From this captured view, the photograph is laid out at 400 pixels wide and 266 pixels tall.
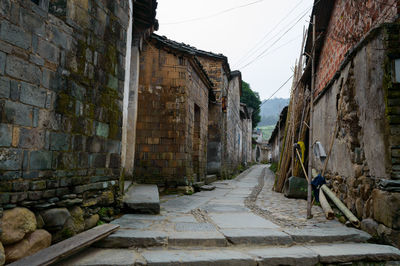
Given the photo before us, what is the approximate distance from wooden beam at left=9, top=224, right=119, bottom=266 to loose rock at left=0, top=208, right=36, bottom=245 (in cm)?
20

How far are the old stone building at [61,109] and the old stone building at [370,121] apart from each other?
11.0ft

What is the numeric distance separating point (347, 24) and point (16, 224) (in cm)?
601

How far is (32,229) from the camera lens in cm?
242

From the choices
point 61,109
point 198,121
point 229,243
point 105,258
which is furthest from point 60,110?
point 198,121

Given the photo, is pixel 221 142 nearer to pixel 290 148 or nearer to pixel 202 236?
pixel 290 148

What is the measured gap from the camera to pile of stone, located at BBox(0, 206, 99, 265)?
2.21m

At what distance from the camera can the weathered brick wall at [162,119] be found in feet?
22.3

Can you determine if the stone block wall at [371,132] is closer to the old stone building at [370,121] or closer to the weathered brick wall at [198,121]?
the old stone building at [370,121]

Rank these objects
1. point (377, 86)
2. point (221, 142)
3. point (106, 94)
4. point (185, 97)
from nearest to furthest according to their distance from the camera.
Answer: point (377, 86), point (106, 94), point (185, 97), point (221, 142)

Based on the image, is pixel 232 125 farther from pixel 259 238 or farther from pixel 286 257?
pixel 286 257

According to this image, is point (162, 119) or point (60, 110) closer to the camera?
point (60, 110)

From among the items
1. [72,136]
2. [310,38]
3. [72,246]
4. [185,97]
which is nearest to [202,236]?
[72,246]

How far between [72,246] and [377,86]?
12.3 ft

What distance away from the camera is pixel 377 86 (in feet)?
10.7
